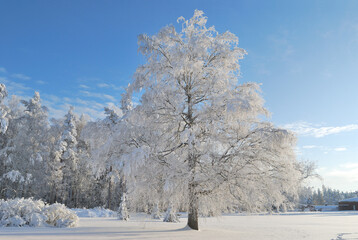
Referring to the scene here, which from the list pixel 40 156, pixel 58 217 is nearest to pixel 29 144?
pixel 40 156

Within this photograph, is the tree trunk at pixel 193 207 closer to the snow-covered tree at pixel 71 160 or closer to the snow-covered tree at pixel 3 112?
the snow-covered tree at pixel 71 160

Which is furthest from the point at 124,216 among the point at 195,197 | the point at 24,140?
the point at 24,140

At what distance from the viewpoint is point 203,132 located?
1253cm

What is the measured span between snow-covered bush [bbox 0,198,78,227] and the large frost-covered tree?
12.3 ft

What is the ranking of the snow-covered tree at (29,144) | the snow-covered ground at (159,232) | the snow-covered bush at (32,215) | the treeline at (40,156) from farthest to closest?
the snow-covered tree at (29,144) → the treeline at (40,156) → the snow-covered bush at (32,215) → the snow-covered ground at (159,232)

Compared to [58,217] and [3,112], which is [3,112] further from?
[58,217]

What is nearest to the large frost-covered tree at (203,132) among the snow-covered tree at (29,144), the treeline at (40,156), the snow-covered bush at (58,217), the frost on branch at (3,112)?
the snow-covered bush at (58,217)

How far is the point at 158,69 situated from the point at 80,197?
35.4 m

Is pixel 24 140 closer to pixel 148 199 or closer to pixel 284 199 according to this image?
pixel 148 199

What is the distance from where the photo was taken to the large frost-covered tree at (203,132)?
1103 centimetres

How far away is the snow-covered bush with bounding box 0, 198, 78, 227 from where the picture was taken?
11.7 metres

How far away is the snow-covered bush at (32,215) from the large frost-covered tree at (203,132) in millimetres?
3758

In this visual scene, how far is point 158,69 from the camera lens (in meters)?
12.8

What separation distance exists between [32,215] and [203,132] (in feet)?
27.7
